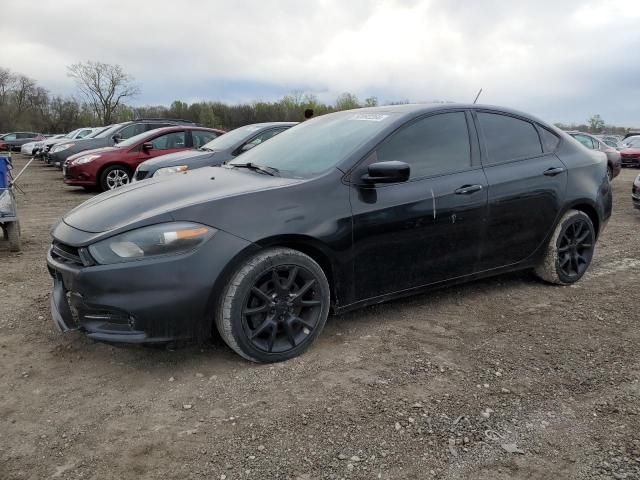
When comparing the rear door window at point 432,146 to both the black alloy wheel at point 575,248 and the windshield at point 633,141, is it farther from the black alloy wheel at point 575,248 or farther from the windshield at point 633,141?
the windshield at point 633,141

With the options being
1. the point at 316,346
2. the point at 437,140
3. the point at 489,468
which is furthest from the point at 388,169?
the point at 489,468

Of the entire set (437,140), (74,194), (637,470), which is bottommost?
(637,470)

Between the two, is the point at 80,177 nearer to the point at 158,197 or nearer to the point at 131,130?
Answer: the point at 131,130

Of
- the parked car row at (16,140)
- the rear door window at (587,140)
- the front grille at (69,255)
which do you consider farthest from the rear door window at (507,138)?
the parked car row at (16,140)

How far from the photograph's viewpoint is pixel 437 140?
12.6 ft

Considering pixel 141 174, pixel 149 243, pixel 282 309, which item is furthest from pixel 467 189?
pixel 141 174

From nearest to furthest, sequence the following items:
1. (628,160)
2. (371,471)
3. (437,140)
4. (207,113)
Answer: (371,471) < (437,140) < (628,160) < (207,113)

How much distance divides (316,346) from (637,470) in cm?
182

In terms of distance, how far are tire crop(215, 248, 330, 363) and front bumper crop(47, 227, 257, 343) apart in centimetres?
12

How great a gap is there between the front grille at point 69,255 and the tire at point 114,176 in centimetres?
835

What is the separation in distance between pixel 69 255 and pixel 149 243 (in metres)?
0.56

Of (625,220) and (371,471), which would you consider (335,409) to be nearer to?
(371,471)

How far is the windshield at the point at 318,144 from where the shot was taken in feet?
11.6

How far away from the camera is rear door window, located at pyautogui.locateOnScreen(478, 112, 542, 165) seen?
4.09m
